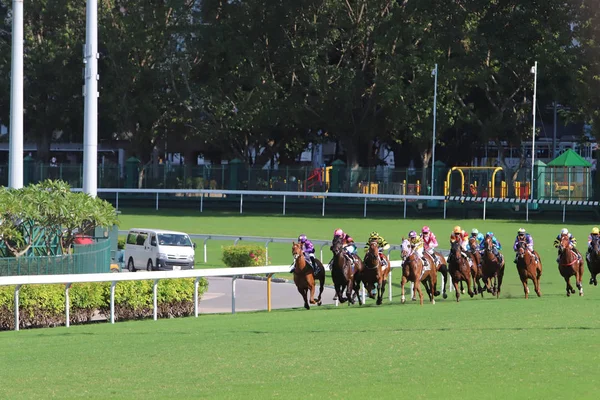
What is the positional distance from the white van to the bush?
123 centimetres

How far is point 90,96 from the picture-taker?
72.7ft

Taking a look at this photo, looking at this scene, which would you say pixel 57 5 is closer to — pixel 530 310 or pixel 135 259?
pixel 135 259

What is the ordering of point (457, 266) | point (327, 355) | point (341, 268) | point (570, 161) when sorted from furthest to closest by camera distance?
point (570, 161) < point (457, 266) < point (341, 268) < point (327, 355)

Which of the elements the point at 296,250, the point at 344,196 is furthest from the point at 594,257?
the point at 344,196

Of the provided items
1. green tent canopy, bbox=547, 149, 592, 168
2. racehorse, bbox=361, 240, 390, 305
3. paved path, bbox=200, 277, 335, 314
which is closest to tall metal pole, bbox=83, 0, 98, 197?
paved path, bbox=200, 277, 335, 314

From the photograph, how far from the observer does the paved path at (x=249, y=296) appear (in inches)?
894

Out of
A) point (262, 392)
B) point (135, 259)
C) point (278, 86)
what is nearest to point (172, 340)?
point (262, 392)

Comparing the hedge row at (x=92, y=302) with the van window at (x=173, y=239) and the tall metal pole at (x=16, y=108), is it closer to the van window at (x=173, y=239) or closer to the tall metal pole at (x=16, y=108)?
the tall metal pole at (x=16, y=108)

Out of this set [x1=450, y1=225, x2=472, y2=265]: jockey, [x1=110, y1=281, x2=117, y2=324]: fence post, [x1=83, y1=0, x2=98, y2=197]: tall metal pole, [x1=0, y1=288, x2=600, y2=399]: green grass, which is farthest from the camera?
[x1=450, y1=225, x2=472, y2=265]: jockey

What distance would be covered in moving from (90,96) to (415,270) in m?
7.49

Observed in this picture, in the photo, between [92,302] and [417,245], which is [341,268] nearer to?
[417,245]

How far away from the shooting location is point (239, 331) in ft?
48.8

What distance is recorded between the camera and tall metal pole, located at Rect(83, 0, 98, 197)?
22.0m

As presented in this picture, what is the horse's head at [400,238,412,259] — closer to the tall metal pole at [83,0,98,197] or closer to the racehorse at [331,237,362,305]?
the racehorse at [331,237,362,305]
